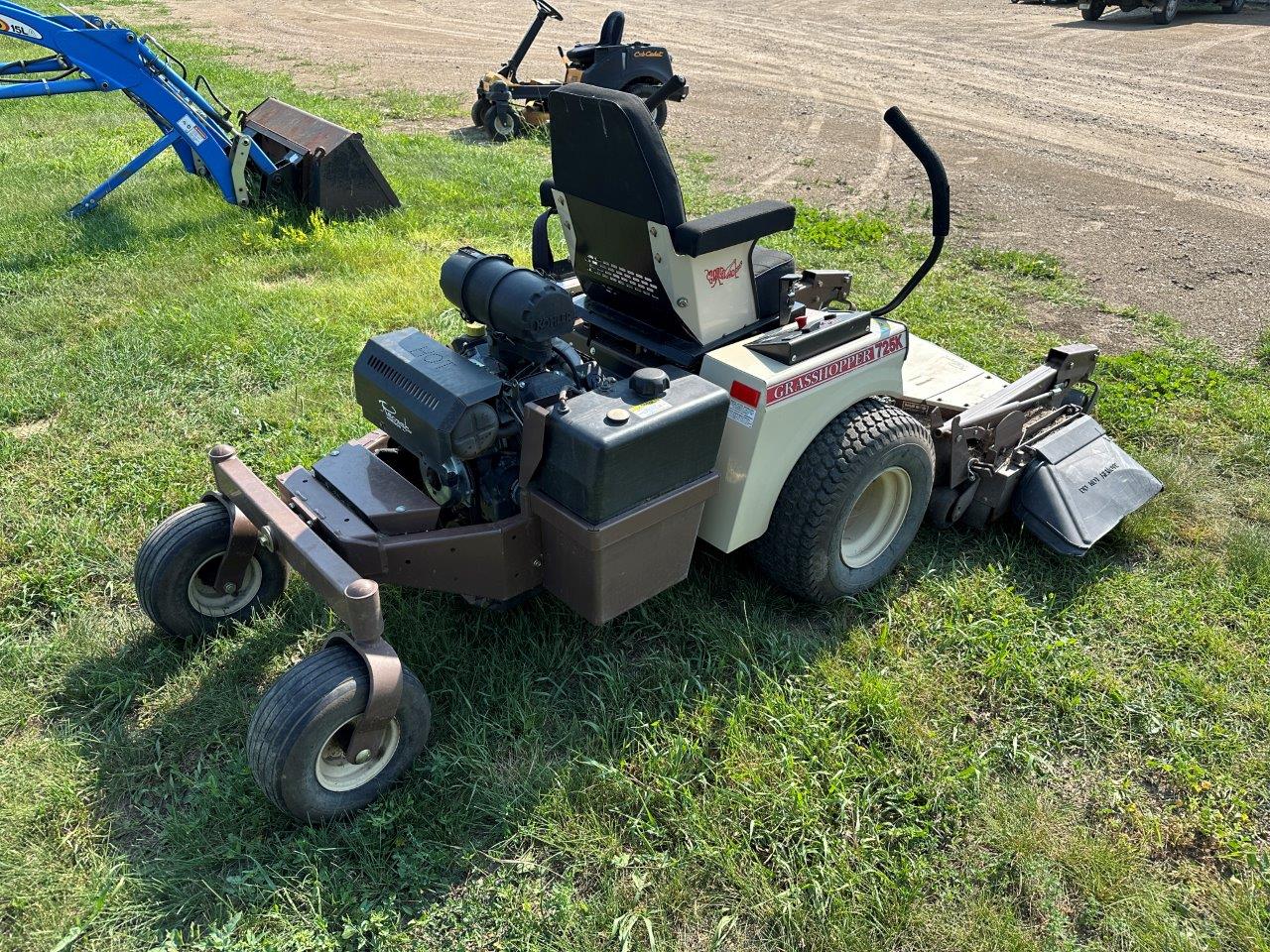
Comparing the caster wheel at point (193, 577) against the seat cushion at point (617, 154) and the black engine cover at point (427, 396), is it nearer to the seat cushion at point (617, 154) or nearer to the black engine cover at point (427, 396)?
the black engine cover at point (427, 396)

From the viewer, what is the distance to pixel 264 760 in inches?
96.1

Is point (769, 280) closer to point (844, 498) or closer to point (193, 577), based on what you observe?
point (844, 498)

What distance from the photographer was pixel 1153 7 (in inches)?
677

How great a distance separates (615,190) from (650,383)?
744 millimetres

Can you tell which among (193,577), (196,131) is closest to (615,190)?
(193,577)

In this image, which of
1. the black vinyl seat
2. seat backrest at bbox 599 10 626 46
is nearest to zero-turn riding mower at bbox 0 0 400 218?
seat backrest at bbox 599 10 626 46

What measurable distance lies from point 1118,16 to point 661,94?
64.0 ft

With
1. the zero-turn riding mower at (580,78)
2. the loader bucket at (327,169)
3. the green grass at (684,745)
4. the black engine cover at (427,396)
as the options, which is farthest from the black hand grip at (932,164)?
the zero-turn riding mower at (580,78)

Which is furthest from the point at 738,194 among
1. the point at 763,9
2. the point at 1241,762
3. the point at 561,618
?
the point at 763,9

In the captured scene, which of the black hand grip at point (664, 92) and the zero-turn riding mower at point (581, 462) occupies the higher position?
the black hand grip at point (664, 92)

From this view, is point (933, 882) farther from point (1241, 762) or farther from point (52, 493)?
point (52, 493)

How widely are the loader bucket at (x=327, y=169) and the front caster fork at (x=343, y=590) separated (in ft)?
16.1

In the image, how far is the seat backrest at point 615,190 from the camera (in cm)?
290

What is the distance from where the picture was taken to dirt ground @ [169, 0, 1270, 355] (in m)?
7.37
